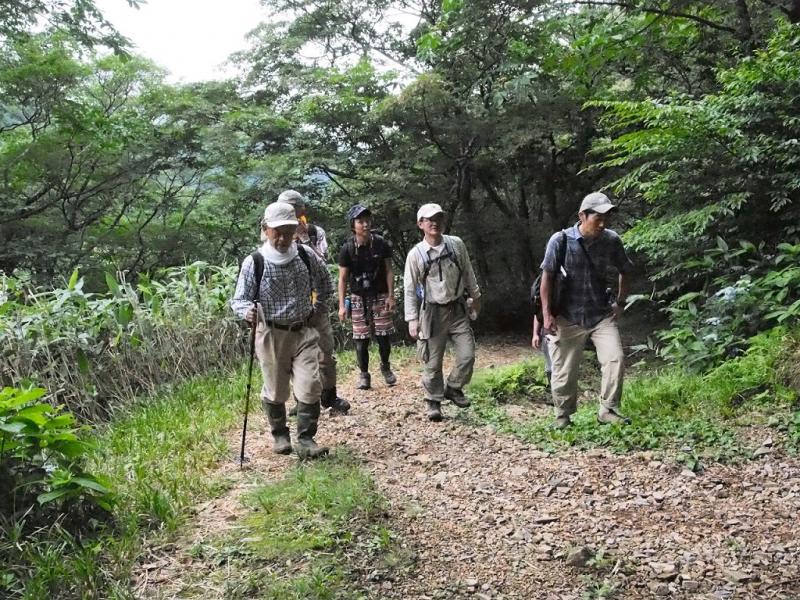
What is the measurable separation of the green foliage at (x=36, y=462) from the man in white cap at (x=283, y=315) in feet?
4.76

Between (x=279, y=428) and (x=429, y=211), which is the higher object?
(x=429, y=211)

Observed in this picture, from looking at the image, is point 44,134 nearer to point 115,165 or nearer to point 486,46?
point 115,165

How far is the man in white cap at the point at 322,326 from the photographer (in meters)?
5.44

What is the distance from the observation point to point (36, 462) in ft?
10.9

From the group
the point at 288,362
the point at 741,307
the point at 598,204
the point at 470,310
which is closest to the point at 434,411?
the point at 470,310

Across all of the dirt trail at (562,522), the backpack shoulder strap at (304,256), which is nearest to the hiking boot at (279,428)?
the dirt trail at (562,522)

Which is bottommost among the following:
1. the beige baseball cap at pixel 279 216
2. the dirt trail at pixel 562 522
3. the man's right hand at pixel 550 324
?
the dirt trail at pixel 562 522

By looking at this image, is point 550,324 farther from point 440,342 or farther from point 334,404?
point 334,404

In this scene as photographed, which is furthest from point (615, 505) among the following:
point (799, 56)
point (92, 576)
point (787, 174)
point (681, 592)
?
point (799, 56)

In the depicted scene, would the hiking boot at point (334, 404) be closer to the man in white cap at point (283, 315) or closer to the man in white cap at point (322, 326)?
the man in white cap at point (322, 326)

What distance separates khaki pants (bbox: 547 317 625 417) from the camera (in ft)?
16.4

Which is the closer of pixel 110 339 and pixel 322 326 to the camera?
pixel 322 326

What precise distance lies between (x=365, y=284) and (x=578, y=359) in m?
2.65

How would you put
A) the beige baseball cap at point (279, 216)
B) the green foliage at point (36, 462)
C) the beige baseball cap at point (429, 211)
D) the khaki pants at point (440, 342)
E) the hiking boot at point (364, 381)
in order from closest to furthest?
the green foliage at point (36, 462), the beige baseball cap at point (279, 216), the beige baseball cap at point (429, 211), the khaki pants at point (440, 342), the hiking boot at point (364, 381)
